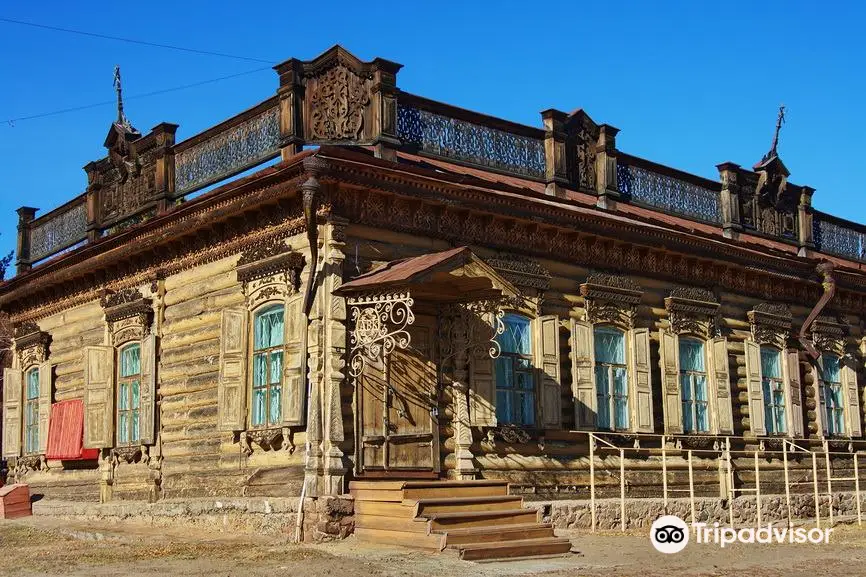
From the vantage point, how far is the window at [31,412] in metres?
19.5

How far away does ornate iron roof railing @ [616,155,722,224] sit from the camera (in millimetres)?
17875

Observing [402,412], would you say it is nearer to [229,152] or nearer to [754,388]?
[229,152]

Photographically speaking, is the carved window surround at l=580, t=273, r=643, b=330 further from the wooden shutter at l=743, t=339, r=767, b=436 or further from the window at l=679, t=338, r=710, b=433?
the wooden shutter at l=743, t=339, r=767, b=436

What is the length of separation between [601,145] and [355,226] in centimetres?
536

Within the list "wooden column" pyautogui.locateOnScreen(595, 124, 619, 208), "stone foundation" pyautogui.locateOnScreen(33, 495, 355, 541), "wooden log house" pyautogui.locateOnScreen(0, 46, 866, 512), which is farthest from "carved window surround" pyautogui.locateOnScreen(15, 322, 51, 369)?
"wooden column" pyautogui.locateOnScreen(595, 124, 619, 208)

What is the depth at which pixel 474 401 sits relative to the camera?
14188mm

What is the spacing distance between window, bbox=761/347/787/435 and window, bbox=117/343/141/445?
33.2ft

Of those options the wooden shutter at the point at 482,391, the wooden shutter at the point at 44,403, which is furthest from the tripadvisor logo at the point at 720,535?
the wooden shutter at the point at 44,403

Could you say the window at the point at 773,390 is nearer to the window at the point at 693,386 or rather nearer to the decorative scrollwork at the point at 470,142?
the window at the point at 693,386

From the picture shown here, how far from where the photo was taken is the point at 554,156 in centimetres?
1652

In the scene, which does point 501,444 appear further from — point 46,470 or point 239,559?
point 46,470

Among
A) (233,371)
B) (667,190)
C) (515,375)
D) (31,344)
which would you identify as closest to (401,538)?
(233,371)

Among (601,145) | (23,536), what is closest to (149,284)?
(23,536)

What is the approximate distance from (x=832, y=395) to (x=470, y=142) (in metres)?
9.32
